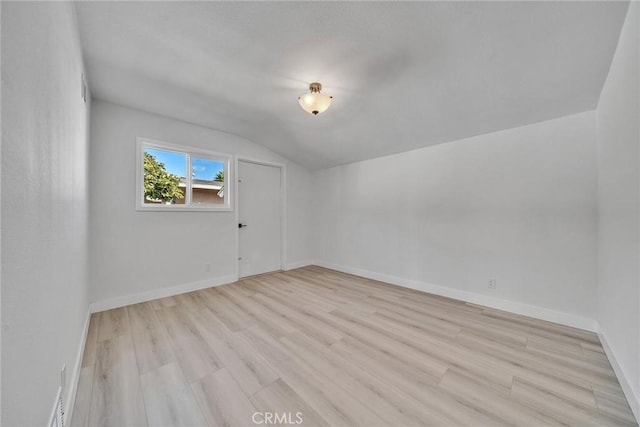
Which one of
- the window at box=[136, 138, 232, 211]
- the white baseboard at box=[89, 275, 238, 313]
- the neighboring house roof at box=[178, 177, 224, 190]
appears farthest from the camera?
the neighboring house roof at box=[178, 177, 224, 190]

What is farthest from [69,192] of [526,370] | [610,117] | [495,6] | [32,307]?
[610,117]

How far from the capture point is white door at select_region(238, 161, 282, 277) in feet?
13.9

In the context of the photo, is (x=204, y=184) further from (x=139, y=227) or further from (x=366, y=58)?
(x=366, y=58)

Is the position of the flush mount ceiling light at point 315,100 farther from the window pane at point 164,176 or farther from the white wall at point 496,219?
the window pane at point 164,176

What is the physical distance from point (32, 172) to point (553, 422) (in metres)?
2.77

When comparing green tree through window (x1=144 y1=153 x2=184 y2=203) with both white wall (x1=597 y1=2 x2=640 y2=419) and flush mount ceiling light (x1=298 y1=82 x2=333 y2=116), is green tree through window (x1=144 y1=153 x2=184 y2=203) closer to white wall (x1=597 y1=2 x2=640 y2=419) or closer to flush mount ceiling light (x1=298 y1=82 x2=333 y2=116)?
flush mount ceiling light (x1=298 y1=82 x2=333 y2=116)

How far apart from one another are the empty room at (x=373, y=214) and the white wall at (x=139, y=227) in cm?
3

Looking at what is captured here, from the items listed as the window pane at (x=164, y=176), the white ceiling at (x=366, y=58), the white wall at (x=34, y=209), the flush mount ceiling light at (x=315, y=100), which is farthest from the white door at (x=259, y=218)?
the white wall at (x=34, y=209)

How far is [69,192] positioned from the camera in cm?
153

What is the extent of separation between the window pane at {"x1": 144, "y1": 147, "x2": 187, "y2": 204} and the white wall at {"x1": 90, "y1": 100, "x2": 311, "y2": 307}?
0.18 m

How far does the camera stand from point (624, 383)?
5.05 ft

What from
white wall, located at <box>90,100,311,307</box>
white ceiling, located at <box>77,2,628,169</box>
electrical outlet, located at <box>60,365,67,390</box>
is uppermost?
white ceiling, located at <box>77,2,628,169</box>

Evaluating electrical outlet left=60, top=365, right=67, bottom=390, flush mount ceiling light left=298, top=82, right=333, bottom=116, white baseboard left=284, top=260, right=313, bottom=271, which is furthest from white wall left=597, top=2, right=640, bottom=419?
white baseboard left=284, top=260, right=313, bottom=271

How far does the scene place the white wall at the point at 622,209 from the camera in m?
1.41
